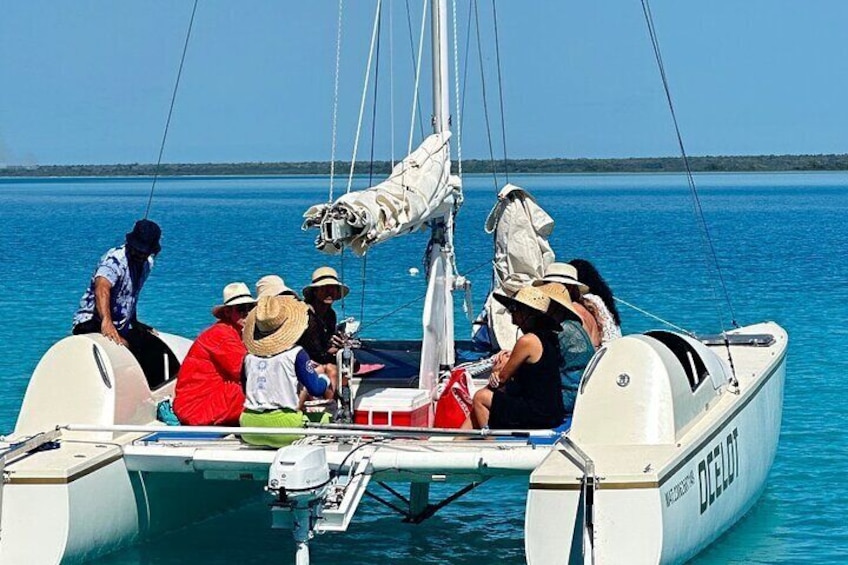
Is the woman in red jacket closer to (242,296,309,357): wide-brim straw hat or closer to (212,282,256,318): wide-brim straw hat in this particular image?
(212,282,256,318): wide-brim straw hat

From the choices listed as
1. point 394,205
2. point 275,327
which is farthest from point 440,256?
point 275,327

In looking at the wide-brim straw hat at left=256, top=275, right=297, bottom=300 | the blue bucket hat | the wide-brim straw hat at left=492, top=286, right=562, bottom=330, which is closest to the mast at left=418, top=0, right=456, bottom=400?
the wide-brim straw hat at left=256, top=275, right=297, bottom=300

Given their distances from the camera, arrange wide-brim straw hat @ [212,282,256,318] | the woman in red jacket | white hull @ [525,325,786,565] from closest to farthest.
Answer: white hull @ [525,325,786,565]
the woman in red jacket
wide-brim straw hat @ [212,282,256,318]

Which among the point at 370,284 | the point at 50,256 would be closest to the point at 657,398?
the point at 370,284

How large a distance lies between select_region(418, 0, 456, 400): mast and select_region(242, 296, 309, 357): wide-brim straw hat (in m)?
1.56

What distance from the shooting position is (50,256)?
4025cm

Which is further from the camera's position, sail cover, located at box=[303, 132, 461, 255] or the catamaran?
sail cover, located at box=[303, 132, 461, 255]

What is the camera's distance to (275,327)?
27.5ft

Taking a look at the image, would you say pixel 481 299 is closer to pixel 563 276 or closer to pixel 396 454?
pixel 563 276

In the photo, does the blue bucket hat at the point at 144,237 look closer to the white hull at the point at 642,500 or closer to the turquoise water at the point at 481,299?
the turquoise water at the point at 481,299

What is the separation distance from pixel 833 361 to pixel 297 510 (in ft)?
39.1

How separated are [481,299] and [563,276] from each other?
602 inches

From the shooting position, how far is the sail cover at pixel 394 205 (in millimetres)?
8133

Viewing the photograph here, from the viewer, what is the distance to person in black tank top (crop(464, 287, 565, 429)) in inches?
332
